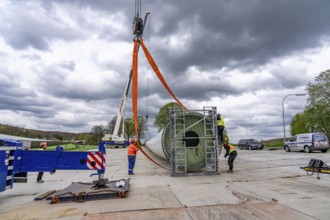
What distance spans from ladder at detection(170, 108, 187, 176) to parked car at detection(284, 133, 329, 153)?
15.7m

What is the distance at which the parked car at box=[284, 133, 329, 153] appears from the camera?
21594mm

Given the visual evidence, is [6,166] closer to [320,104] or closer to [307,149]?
[307,149]

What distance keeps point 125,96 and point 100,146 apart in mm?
30527

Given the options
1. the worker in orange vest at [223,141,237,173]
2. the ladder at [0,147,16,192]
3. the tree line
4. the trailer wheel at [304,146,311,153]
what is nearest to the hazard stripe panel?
the ladder at [0,147,16,192]

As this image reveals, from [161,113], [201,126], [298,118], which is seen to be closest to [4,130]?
[161,113]

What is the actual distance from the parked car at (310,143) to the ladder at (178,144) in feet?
51.6

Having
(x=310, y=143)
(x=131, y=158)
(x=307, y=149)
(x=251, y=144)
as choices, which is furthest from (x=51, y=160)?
(x=251, y=144)

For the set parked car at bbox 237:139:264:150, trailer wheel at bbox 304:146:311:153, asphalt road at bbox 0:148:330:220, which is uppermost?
parked car at bbox 237:139:264:150

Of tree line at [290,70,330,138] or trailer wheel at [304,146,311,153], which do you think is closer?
trailer wheel at [304,146,311,153]

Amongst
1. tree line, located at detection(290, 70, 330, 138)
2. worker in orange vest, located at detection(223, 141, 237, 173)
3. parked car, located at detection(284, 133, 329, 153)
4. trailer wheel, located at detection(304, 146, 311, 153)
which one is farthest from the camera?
tree line, located at detection(290, 70, 330, 138)

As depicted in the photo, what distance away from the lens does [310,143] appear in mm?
22031

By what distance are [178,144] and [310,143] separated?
53.6 feet

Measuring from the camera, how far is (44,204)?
6469 mm

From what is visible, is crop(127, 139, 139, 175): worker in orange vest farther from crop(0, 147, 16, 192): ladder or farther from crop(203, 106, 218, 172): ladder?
crop(0, 147, 16, 192): ladder
